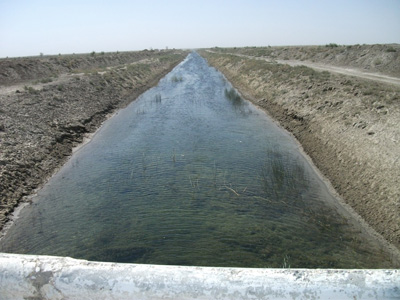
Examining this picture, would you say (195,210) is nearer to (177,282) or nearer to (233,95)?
(177,282)

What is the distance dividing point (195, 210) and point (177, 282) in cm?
646

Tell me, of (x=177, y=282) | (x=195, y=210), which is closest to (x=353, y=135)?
(x=195, y=210)

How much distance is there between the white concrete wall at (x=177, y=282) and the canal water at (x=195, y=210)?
438 centimetres

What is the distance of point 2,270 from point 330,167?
36.7 feet

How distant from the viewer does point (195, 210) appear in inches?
351

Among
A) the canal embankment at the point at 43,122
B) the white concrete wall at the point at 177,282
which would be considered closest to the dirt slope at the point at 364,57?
the canal embankment at the point at 43,122

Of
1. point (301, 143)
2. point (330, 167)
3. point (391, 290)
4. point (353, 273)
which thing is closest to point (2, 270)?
point (353, 273)

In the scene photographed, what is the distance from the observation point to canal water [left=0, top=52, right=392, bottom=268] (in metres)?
7.11

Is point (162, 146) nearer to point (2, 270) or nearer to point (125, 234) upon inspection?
point (125, 234)

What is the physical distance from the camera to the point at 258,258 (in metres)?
6.86

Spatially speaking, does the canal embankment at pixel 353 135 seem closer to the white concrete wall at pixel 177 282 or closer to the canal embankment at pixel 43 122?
the white concrete wall at pixel 177 282

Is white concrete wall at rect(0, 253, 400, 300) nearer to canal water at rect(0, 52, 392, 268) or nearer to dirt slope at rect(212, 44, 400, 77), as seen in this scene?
canal water at rect(0, 52, 392, 268)

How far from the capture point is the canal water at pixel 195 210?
23.3 ft

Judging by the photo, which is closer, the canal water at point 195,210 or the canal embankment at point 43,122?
the canal water at point 195,210
